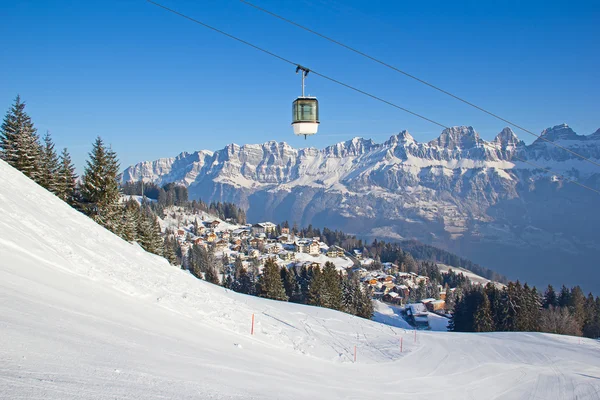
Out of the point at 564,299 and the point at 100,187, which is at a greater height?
the point at 100,187

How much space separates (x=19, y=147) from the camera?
27766 mm

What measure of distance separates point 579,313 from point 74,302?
58840 millimetres

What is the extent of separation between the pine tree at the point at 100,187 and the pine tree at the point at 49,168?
2.67m

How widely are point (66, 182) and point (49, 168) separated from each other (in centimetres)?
211

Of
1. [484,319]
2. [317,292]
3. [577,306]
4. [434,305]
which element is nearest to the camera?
[317,292]

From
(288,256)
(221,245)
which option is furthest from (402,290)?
(221,245)

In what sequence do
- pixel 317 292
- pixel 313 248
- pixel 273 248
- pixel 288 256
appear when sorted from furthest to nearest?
pixel 313 248
pixel 273 248
pixel 288 256
pixel 317 292

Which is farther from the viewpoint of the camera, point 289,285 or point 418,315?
point 418,315

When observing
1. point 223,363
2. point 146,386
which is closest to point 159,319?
point 223,363

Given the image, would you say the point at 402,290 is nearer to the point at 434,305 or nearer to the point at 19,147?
the point at 434,305

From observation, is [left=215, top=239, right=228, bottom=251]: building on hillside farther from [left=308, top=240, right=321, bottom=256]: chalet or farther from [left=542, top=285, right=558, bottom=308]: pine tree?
[left=542, top=285, right=558, bottom=308]: pine tree

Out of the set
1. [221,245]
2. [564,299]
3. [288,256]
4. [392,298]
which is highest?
[221,245]

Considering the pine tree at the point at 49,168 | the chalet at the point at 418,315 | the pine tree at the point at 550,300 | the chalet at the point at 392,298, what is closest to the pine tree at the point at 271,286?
the pine tree at the point at 49,168

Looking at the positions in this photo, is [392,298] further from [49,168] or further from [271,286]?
[49,168]
